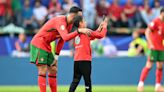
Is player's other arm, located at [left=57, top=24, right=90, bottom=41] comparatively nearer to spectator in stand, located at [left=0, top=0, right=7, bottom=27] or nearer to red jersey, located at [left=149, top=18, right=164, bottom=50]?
red jersey, located at [left=149, top=18, right=164, bottom=50]

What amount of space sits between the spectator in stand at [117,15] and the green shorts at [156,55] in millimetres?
6084

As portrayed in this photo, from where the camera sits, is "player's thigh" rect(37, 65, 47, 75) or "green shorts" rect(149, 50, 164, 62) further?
"green shorts" rect(149, 50, 164, 62)

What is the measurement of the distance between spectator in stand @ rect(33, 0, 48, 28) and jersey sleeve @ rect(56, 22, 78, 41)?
10767 millimetres

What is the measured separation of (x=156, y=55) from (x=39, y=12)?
25.0 feet

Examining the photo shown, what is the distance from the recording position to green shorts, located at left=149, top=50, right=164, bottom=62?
2003cm

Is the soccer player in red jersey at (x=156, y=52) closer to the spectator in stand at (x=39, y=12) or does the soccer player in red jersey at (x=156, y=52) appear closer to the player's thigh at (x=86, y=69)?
the player's thigh at (x=86, y=69)

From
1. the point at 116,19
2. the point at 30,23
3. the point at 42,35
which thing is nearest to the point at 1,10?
the point at 30,23

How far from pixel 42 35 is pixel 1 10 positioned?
10120 mm

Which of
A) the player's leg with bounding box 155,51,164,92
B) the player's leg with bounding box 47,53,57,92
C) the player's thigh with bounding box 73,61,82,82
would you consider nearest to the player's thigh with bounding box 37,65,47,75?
the player's leg with bounding box 47,53,57,92

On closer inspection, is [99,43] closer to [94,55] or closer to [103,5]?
[94,55]

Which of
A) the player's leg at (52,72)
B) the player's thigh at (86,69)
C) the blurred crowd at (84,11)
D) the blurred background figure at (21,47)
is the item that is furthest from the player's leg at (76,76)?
the blurred crowd at (84,11)

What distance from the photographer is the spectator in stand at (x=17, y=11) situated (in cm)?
2588

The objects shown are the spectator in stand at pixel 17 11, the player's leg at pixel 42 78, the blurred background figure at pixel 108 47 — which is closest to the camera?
the player's leg at pixel 42 78

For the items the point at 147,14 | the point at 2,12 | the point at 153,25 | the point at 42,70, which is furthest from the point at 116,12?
the point at 42,70
